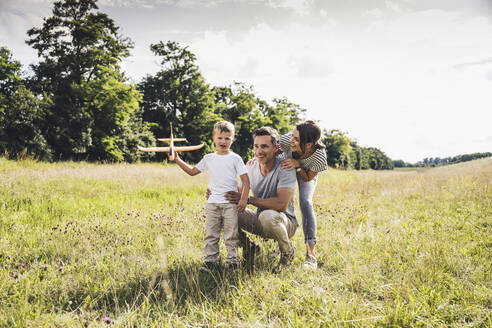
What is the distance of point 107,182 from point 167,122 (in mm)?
23681

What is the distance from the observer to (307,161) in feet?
11.1

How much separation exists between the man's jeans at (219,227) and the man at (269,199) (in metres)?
0.18

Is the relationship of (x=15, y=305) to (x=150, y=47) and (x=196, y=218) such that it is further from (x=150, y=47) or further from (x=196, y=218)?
(x=150, y=47)

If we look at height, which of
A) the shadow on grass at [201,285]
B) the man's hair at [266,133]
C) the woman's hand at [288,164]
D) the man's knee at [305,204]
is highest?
the man's hair at [266,133]

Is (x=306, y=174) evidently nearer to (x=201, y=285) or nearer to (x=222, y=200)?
(x=222, y=200)

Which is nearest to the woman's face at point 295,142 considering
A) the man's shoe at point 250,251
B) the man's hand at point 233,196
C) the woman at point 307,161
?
the woman at point 307,161

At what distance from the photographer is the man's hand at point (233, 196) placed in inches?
118

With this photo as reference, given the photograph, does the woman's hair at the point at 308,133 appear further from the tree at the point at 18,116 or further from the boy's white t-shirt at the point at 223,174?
the tree at the point at 18,116

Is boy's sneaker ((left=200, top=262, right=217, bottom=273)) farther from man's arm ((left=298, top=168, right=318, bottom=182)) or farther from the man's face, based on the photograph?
man's arm ((left=298, top=168, right=318, bottom=182))

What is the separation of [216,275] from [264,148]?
5.40 feet

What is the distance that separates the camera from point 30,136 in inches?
696

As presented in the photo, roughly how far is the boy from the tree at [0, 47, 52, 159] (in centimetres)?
1916

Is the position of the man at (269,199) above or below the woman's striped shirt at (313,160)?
below

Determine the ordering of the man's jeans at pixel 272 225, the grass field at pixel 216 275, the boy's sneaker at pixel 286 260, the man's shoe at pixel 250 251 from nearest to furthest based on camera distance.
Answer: the grass field at pixel 216 275
the man's jeans at pixel 272 225
the boy's sneaker at pixel 286 260
the man's shoe at pixel 250 251
